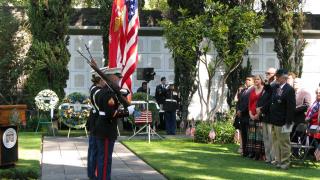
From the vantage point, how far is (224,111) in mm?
24266

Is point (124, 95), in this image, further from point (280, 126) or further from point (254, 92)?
point (254, 92)

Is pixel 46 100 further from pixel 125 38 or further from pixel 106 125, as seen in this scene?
pixel 106 125

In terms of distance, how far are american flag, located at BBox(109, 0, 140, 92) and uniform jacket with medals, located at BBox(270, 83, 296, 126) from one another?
6402mm

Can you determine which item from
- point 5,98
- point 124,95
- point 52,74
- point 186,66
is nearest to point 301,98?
point 124,95

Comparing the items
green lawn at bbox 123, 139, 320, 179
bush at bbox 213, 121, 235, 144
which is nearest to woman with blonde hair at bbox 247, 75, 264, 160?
green lawn at bbox 123, 139, 320, 179

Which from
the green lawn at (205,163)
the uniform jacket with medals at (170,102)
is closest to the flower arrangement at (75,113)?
the green lawn at (205,163)

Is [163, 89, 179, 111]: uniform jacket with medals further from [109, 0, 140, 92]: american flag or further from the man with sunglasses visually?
the man with sunglasses

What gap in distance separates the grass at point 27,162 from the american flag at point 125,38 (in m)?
3.36

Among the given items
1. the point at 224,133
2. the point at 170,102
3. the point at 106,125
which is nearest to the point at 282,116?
the point at 106,125

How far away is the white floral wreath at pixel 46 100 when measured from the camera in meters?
21.3

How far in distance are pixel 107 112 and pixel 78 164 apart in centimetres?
381

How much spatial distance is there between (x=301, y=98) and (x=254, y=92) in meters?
1.14

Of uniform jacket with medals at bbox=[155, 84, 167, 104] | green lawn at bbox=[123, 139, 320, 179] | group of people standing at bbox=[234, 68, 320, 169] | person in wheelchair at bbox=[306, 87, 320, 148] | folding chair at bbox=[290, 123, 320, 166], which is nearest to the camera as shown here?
green lawn at bbox=[123, 139, 320, 179]

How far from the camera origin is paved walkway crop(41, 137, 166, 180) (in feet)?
37.1
